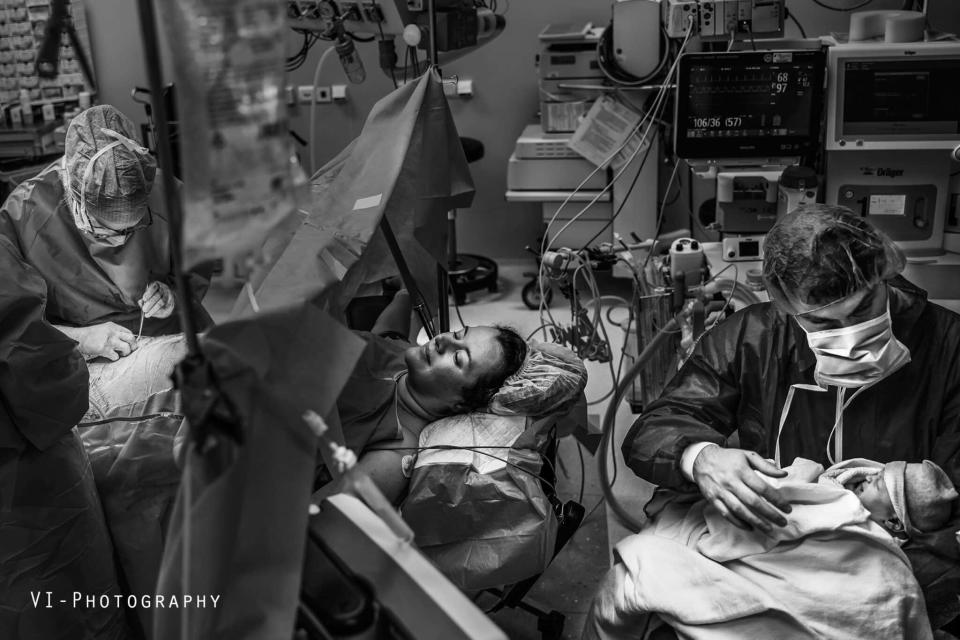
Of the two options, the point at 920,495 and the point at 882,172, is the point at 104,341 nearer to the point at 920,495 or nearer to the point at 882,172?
the point at 920,495

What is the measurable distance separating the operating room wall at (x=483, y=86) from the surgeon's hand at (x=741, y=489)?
9.92 ft

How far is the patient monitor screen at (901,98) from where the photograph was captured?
7.37 feet

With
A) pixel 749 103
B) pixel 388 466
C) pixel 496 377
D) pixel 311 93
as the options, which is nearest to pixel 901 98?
pixel 749 103

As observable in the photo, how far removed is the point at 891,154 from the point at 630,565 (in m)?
1.41

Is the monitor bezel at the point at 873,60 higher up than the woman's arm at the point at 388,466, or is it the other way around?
the monitor bezel at the point at 873,60

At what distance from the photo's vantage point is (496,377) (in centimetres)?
192

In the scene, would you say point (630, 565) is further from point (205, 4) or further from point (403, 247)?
point (205, 4)

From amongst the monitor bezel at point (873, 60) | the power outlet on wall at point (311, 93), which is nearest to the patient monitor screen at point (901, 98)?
the monitor bezel at point (873, 60)

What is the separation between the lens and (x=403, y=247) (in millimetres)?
2125

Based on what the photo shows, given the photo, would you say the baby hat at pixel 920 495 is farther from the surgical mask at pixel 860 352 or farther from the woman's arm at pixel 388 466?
the woman's arm at pixel 388 466

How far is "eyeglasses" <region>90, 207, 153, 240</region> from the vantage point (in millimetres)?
2129

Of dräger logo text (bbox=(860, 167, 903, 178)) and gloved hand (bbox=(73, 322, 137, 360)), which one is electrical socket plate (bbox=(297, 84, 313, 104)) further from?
dräger logo text (bbox=(860, 167, 903, 178))

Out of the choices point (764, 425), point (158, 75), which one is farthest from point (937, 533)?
point (158, 75)

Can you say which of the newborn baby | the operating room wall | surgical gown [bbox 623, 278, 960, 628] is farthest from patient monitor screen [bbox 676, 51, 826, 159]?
the operating room wall
